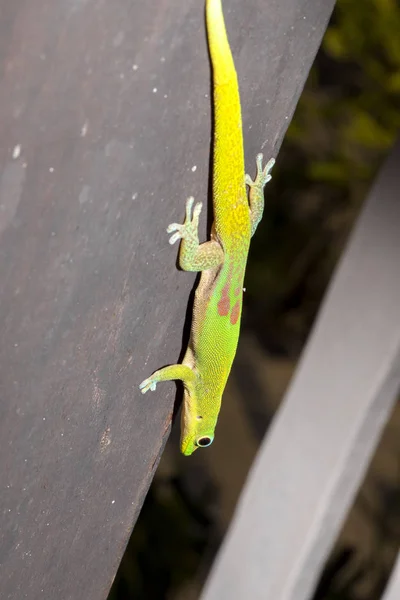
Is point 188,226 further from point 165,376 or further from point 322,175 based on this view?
point 322,175

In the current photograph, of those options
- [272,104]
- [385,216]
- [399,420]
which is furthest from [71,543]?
[399,420]

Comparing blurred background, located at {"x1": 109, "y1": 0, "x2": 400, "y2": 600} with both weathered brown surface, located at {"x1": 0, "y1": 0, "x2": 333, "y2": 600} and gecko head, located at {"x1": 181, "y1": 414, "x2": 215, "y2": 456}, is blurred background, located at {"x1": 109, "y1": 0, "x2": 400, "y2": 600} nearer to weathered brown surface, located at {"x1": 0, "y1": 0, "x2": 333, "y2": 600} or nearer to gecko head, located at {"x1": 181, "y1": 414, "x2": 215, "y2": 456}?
gecko head, located at {"x1": 181, "y1": 414, "x2": 215, "y2": 456}

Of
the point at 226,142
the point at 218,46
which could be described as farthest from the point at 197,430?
the point at 218,46

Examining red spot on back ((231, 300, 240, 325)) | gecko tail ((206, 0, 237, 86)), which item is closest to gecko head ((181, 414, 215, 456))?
red spot on back ((231, 300, 240, 325))

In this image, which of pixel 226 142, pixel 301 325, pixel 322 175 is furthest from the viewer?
pixel 301 325

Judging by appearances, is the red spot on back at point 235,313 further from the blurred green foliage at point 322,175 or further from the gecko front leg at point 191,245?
the blurred green foliage at point 322,175
